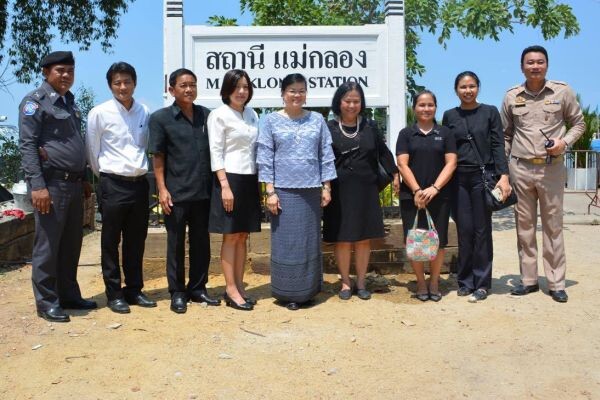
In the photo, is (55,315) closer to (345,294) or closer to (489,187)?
(345,294)

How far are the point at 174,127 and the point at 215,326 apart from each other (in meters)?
1.47

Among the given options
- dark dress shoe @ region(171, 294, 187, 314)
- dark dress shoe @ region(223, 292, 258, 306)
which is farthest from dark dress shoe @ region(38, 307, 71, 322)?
dark dress shoe @ region(223, 292, 258, 306)

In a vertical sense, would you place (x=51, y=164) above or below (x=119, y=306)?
above

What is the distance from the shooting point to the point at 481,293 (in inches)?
194

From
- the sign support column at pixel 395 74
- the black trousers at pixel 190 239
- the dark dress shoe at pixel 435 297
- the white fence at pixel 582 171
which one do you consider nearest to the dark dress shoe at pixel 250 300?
the black trousers at pixel 190 239

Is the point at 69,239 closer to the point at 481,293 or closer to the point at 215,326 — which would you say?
the point at 215,326

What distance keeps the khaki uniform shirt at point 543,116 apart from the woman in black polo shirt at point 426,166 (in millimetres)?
611

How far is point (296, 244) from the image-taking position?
4.65m

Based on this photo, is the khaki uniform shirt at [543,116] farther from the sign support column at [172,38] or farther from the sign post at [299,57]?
the sign support column at [172,38]

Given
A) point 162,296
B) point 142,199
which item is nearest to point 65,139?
point 142,199

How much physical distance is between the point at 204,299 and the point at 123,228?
833 mm

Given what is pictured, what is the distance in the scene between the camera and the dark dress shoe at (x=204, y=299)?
4754 millimetres

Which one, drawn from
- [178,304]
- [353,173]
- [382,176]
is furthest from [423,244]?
[178,304]

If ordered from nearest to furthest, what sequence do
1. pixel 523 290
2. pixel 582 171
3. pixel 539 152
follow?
1. pixel 539 152
2. pixel 523 290
3. pixel 582 171
